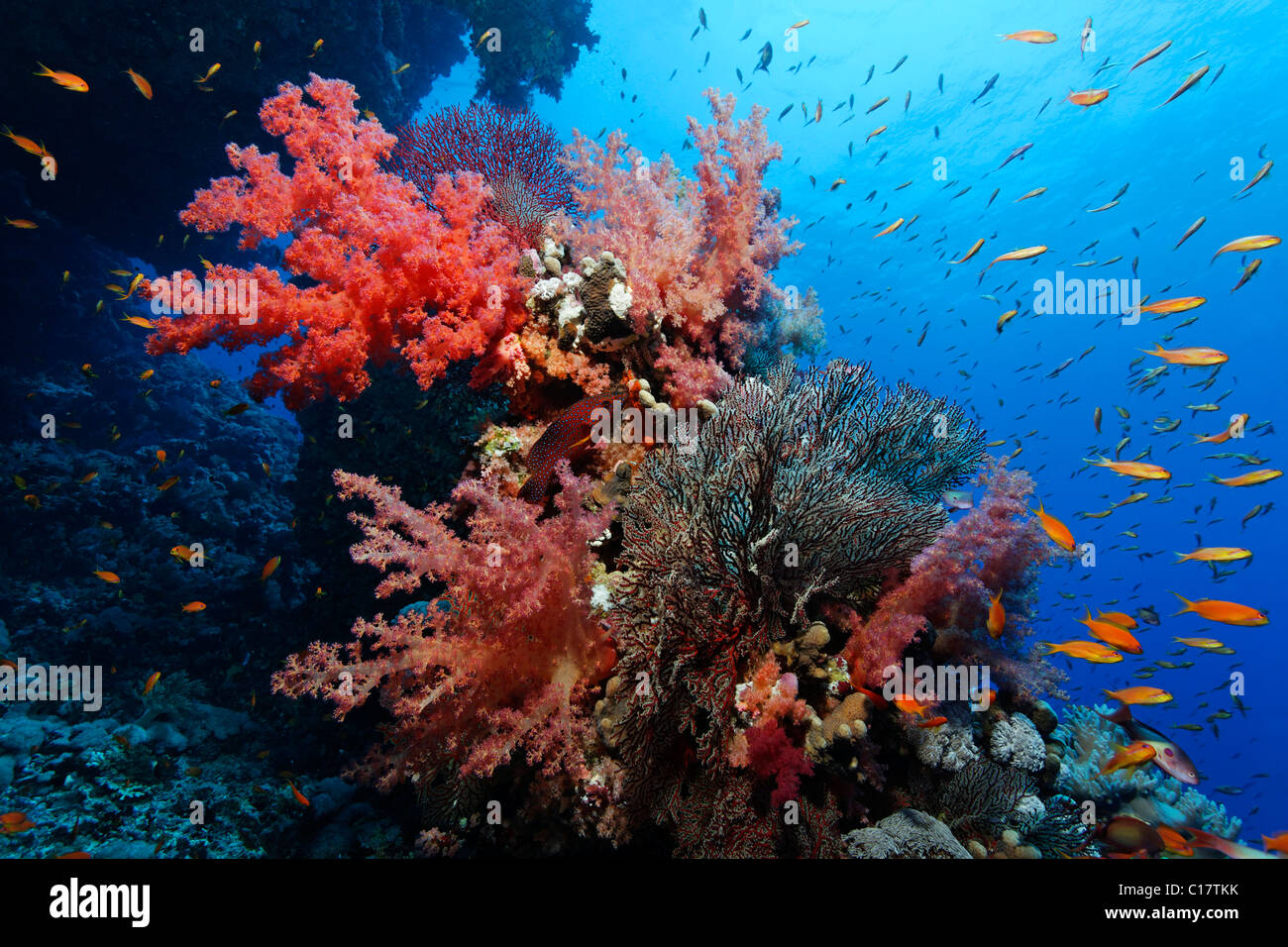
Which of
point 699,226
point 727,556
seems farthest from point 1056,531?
point 699,226

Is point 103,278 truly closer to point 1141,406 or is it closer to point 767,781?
point 767,781

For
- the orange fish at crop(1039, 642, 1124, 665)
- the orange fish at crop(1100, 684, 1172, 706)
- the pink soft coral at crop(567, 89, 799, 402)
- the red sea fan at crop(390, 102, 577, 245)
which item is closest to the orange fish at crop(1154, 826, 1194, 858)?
the orange fish at crop(1100, 684, 1172, 706)

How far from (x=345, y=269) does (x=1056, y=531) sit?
18.9ft

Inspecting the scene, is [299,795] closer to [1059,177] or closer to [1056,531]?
[1056,531]

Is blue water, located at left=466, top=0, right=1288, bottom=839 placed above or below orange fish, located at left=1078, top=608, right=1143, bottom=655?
above

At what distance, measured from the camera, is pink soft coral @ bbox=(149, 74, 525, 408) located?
371cm

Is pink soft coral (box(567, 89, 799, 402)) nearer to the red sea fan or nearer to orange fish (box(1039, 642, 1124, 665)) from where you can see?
the red sea fan

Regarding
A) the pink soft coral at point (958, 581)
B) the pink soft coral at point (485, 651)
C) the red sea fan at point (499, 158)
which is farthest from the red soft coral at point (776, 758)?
the red sea fan at point (499, 158)

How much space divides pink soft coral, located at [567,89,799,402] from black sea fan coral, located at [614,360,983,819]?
1.69m

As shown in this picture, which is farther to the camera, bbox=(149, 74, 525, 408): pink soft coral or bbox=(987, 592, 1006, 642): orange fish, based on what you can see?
bbox=(149, 74, 525, 408): pink soft coral
